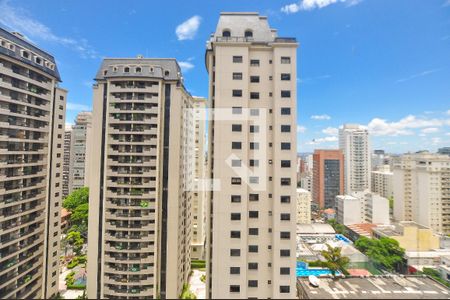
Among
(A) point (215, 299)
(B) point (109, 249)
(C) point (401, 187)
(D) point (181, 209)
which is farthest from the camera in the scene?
(C) point (401, 187)

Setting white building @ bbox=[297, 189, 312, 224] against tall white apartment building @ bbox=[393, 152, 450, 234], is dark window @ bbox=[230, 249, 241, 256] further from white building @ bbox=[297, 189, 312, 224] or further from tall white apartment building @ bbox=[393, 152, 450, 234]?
tall white apartment building @ bbox=[393, 152, 450, 234]

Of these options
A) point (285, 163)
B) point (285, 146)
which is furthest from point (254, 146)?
point (285, 163)

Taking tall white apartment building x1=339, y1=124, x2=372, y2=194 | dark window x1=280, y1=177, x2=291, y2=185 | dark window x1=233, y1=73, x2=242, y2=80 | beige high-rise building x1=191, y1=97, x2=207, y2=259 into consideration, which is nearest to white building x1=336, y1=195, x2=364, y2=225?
tall white apartment building x1=339, y1=124, x2=372, y2=194

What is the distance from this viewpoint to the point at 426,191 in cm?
4509

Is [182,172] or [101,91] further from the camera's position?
[182,172]

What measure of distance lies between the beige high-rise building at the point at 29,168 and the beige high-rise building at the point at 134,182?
4025 mm

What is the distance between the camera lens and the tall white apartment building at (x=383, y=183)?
221ft

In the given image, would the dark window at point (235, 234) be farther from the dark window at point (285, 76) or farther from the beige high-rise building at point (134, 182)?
the dark window at point (285, 76)

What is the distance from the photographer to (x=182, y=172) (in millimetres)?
23062

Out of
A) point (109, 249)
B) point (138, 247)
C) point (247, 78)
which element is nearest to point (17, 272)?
point (109, 249)

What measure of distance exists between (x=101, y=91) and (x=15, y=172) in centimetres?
861

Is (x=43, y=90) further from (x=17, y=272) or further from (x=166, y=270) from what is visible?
(x=166, y=270)

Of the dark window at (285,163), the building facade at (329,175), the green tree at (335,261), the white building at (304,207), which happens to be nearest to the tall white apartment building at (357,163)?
the building facade at (329,175)

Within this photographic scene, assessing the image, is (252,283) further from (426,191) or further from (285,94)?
(426,191)
